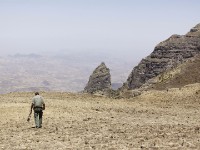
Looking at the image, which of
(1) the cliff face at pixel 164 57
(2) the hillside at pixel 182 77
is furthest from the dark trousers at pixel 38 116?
(1) the cliff face at pixel 164 57

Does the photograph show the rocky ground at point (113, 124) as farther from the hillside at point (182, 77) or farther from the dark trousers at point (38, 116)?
the hillside at point (182, 77)

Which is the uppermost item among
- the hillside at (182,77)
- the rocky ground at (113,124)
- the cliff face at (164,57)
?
the cliff face at (164,57)

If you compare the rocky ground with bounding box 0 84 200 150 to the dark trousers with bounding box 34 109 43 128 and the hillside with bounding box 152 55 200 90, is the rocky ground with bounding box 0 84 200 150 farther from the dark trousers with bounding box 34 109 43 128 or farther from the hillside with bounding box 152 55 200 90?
the hillside with bounding box 152 55 200 90

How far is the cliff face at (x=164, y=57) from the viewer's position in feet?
320

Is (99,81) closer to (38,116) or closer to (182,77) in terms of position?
(182,77)

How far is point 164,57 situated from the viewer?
99750 millimetres

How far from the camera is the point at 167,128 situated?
23.2 m

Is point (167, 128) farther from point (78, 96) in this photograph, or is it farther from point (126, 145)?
point (78, 96)

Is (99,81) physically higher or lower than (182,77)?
higher

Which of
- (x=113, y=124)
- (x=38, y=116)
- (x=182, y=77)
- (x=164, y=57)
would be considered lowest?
(x=113, y=124)

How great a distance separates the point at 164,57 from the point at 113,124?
75.9 m

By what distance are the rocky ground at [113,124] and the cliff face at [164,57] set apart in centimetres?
5186

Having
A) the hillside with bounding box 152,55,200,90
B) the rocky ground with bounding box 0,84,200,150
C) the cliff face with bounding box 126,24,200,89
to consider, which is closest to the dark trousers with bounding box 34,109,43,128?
the rocky ground with bounding box 0,84,200,150

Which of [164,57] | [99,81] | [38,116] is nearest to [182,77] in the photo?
[164,57]
